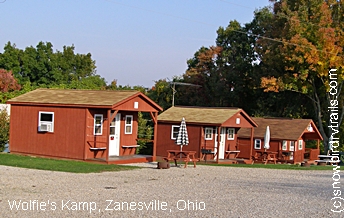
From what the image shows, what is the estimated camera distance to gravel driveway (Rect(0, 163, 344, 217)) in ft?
38.7

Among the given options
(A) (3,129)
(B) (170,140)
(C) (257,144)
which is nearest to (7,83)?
(B) (170,140)

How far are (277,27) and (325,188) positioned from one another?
2653cm

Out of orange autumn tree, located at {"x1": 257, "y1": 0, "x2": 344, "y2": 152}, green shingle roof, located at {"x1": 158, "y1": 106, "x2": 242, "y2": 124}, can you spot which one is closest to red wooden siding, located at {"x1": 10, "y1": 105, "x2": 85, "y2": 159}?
green shingle roof, located at {"x1": 158, "y1": 106, "x2": 242, "y2": 124}

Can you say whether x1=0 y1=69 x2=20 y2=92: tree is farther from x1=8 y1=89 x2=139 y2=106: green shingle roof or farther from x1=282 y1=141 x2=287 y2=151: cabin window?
x1=282 y1=141 x2=287 y2=151: cabin window

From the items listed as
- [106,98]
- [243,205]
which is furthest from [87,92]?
[243,205]

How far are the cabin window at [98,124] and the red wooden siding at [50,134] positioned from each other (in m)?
1.03

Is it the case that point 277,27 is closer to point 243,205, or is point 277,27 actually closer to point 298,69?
→ point 298,69

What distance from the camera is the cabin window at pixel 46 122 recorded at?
82.9 ft

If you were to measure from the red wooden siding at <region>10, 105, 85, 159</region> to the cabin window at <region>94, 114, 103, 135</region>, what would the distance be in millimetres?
1034

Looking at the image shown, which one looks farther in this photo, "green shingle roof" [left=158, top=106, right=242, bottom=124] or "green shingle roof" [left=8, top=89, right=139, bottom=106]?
"green shingle roof" [left=158, top=106, right=242, bottom=124]

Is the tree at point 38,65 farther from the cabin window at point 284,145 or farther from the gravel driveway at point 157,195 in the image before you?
the gravel driveway at point 157,195

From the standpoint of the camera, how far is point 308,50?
38.2 meters

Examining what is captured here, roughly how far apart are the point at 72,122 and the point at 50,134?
1453 mm

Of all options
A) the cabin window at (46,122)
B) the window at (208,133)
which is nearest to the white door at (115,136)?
the cabin window at (46,122)
